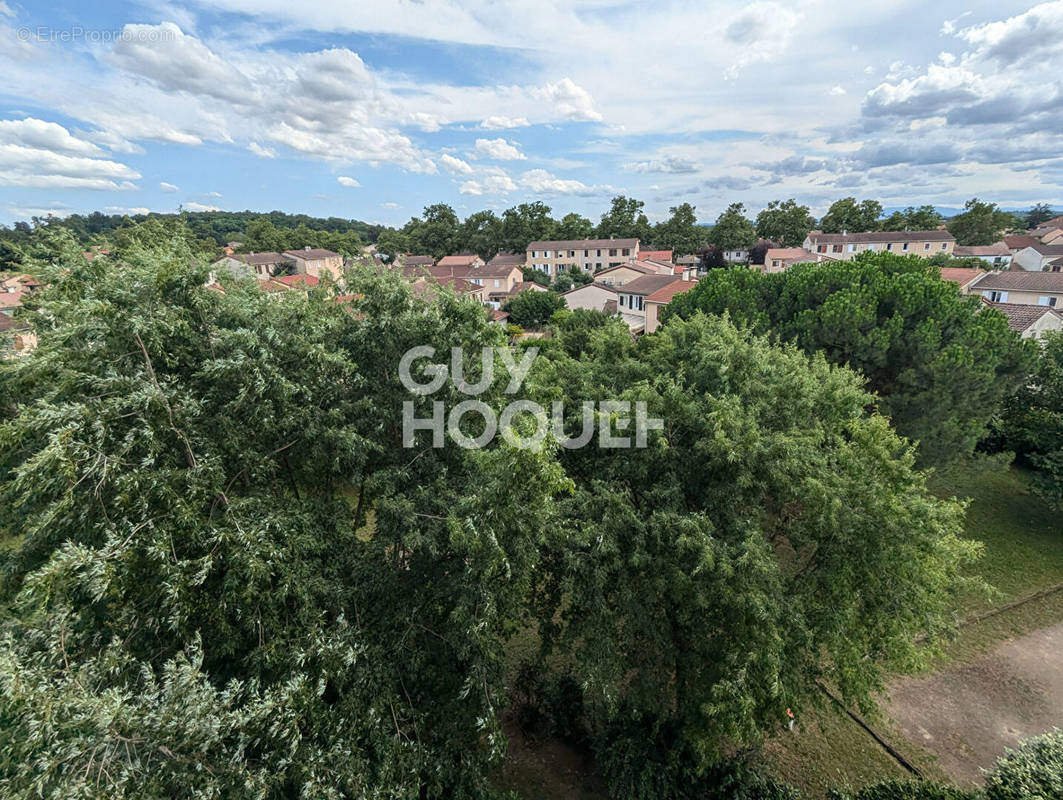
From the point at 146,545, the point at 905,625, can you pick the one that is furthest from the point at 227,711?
the point at 905,625

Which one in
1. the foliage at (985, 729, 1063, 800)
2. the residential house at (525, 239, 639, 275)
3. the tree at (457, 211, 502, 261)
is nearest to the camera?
the foliage at (985, 729, 1063, 800)

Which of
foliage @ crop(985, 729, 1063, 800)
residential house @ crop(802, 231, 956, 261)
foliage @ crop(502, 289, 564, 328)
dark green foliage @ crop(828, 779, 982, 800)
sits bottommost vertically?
dark green foliage @ crop(828, 779, 982, 800)

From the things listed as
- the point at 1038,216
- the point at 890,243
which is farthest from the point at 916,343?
the point at 1038,216

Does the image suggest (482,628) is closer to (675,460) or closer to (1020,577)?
(675,460)

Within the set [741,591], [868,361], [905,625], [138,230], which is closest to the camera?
[741,591]

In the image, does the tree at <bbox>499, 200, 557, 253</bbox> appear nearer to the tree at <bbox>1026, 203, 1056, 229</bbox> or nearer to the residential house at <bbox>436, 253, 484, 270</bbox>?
the residential house at <bbox>436, 253, 484, 270</bbox>

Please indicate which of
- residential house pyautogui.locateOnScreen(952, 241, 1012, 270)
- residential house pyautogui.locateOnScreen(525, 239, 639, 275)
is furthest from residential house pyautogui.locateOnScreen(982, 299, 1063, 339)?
residential house pyautogui.locateOnScreen(525, 239, 639, 275)
